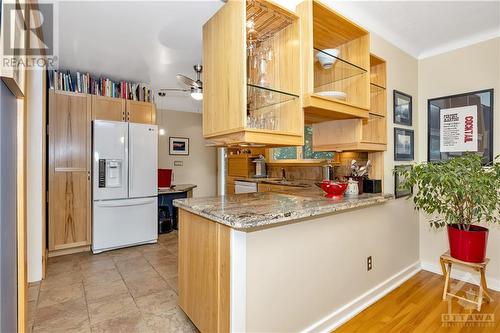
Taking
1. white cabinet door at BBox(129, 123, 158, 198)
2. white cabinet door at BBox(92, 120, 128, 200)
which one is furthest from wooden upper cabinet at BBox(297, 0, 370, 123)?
white cabinet door at BBox(92, 120, 128, 200)

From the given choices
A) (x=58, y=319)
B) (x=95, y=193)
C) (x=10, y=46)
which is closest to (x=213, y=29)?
(x=10, y=46)

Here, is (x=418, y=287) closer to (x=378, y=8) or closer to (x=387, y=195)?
(x=387, y=195)

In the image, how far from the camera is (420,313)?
2.12 m

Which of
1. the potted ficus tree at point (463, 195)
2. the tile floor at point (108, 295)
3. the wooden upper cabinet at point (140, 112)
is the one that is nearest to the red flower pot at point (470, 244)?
the potted ficus tree at point (463, 195)

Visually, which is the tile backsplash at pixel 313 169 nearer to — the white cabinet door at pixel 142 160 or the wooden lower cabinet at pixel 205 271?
the wooden lower cabinet at pixel 205 271

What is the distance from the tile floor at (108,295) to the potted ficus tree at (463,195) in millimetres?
2200

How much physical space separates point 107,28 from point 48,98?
1518 millimetres

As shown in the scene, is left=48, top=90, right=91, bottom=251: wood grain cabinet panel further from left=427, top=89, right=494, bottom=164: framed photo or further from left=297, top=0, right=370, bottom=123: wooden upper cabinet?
left=427, top=89, right=494, bottom=164: framed photo

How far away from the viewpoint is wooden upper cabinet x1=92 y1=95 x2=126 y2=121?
359 centimetres

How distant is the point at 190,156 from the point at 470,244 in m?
5.01

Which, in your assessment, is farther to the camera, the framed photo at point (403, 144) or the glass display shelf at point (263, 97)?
the framed photo at point (403, 144)

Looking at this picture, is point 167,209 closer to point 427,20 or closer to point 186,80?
point 186,80

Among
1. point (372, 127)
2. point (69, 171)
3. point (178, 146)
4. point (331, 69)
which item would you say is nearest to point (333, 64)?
point (331, 69)

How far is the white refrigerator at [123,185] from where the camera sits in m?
3.43
